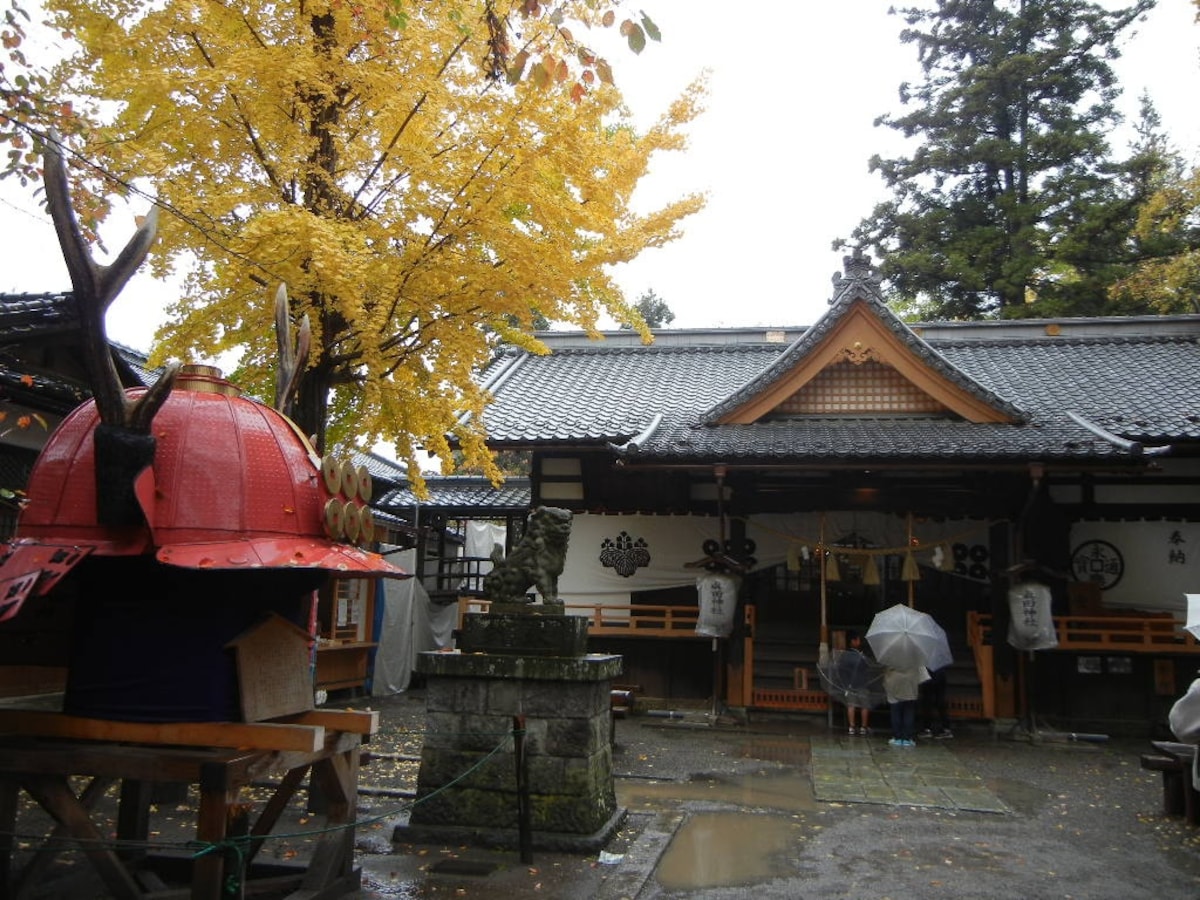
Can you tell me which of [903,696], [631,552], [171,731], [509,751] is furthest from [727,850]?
[631,552]

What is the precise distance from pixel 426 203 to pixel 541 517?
2.90 m

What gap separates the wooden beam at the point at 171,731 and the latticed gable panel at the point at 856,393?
12.0 meters

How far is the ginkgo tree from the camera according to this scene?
7383 mm

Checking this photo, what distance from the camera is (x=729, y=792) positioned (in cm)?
938

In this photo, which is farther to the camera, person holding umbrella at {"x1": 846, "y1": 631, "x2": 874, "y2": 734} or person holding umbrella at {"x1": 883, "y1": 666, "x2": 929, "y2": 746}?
person holding umbrella at {"x1": 846, "y1": 631, "x2": 874, "y2": 734}

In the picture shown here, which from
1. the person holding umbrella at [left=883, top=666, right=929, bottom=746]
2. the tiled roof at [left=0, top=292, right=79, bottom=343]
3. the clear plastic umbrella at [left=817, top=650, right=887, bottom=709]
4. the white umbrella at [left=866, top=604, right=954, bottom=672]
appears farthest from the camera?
the clear plastic umbrella at [left=817, top=650, right=887, bottom=709]

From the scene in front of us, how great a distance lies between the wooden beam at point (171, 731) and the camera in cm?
462

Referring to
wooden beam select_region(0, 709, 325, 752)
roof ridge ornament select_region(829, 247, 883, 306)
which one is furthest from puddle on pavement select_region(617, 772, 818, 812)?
roof ridge ornament select_region(829, 247, 883, 306)

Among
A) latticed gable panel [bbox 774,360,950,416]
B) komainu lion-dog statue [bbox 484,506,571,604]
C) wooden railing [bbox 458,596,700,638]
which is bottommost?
wooden railing [bbox 458,596,700,638]

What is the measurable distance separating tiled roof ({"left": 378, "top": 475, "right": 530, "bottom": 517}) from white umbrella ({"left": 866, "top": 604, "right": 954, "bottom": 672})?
29.1 ft

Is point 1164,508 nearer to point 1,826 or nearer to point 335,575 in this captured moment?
point 335,575

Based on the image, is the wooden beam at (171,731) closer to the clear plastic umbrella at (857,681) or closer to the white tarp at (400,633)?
the clear plastic umbrella at (857,681)

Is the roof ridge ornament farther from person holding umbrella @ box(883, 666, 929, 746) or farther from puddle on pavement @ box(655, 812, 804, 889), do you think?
puddle on pavement @ box(655, 812, 804, 889)

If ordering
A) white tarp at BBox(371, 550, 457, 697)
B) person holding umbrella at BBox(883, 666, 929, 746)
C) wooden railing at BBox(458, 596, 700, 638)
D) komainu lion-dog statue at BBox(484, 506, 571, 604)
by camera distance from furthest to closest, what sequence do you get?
white tarp at BBox(371, 550, 457, 697) → wooden railing at BBox(458, 596, 700, 638) → person holding umbrella at BBox(883, 666, 929, 746) → komainu lion-dog statue at BBox(484, 506, 571, 604)
